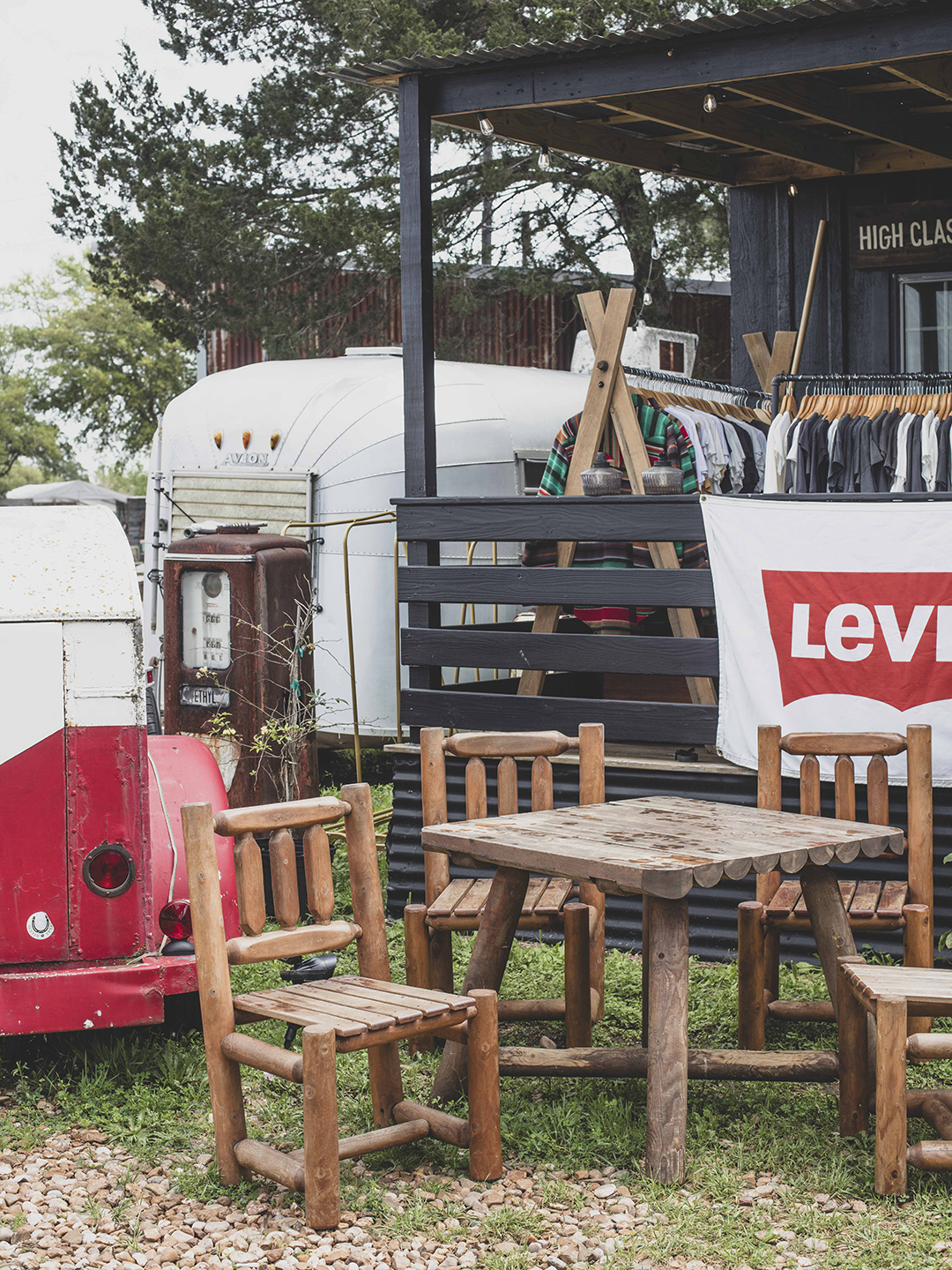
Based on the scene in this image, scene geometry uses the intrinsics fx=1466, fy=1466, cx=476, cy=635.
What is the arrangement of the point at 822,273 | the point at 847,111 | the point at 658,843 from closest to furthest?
the point at 658,843 < the point at 847,111 < the point at 822,273

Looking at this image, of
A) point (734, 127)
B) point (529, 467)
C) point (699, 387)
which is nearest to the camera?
point (734, 127)

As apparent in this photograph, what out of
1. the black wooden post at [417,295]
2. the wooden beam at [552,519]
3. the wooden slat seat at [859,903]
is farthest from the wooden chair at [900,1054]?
the black wooden post at [417,295]

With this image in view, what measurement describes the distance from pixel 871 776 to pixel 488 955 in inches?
58.7

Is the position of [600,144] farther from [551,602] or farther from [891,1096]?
[891,1096]

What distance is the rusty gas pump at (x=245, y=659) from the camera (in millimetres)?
6926

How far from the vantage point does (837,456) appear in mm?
7453

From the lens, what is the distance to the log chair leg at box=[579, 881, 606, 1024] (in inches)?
194

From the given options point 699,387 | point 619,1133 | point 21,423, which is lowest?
point 619,1133

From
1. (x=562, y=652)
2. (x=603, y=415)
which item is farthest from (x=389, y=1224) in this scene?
(x=603, y=415)

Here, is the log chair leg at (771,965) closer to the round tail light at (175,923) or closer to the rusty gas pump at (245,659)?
the round tail light at (175,923)

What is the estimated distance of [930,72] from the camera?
689 cm

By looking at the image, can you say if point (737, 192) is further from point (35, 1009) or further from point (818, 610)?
point (35, 1009)

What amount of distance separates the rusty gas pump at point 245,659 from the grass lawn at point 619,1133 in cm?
183

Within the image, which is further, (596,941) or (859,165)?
(859,165)
